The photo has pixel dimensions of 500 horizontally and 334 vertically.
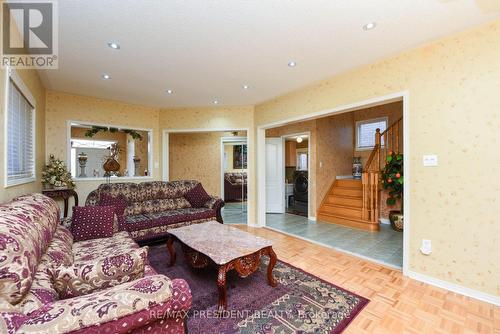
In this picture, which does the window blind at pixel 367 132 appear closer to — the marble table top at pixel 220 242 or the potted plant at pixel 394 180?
the potted plant at pixel 394 180

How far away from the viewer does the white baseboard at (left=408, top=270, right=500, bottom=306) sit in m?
2.00

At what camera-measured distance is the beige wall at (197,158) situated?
632 centimetres

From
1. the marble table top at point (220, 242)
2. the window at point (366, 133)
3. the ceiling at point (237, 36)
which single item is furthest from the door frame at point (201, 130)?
the window at point (366, 133)

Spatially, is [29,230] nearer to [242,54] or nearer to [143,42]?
[143,42]

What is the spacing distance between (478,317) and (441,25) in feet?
8.39

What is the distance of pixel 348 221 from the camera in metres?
4.60

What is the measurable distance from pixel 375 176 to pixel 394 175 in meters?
0.33

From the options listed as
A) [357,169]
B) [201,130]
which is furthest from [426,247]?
[201,130]

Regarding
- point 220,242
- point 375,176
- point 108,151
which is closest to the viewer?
point 220,242

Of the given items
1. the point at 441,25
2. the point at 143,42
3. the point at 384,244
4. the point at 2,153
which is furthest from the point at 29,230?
the point at 384,244

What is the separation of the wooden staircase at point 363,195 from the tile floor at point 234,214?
5.93 feet

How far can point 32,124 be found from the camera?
9.70 ft

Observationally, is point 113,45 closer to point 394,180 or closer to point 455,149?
point 455,149

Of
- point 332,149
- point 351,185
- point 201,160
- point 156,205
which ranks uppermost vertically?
point 332,149
